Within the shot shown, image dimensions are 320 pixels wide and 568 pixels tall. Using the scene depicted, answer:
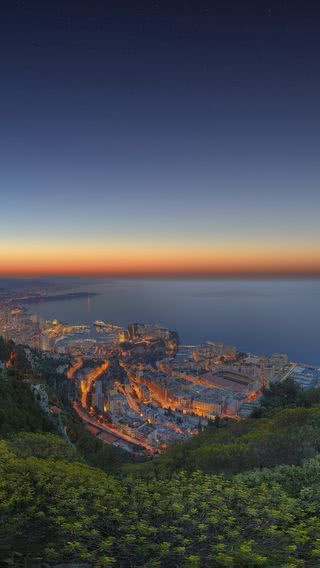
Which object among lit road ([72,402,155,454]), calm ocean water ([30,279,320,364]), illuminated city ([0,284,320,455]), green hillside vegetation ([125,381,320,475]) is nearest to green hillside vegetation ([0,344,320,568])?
green hillside vegetation ([125,381,320,475])

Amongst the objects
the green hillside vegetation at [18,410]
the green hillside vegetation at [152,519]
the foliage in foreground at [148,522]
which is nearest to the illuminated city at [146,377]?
the green hillside vegetation at [18,410]

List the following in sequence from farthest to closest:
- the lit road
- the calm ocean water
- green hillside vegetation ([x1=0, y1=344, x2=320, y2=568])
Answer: the calm ocean water < the lit road < green hillside vegetation ([x1=0, y1=344, x2=320, y2=568])

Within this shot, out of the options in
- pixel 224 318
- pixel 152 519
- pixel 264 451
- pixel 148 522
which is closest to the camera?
pixel 148 522

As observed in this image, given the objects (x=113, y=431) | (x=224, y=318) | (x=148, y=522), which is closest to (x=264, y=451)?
(x=148, y=522)

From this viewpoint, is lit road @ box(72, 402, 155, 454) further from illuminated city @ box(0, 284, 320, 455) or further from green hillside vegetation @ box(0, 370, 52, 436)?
green hillside vegetation @ box(0, 370, 52, 436)

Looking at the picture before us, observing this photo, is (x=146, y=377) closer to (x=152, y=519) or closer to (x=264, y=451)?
(x=264, y=451)

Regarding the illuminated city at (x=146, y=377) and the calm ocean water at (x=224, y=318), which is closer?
the illuminated city at (x=146, y=377)

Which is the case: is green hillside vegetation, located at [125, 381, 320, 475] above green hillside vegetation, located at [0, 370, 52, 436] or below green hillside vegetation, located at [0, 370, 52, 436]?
above

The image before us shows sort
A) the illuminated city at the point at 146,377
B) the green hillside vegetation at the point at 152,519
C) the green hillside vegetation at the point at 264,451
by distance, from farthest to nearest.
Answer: the illuminated city at the point at 146,377 → the green hillside vegetation at the point at 264,451 → the green hillside vegetation at the point at 152,519

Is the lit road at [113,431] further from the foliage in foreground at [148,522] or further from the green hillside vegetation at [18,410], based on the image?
the foliage in foreground at [148,522]
